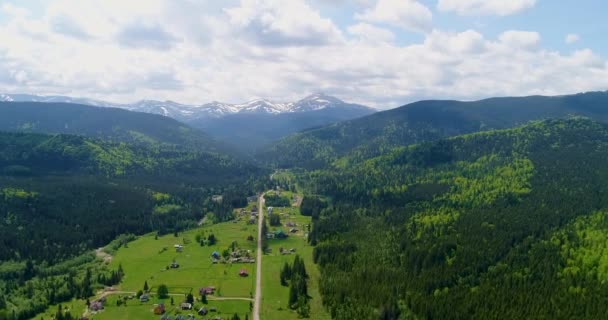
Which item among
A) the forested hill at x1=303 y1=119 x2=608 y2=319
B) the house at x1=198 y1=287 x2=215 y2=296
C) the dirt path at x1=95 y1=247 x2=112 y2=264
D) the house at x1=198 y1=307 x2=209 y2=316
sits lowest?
the house at x1=198 y1=307 x2=209 y2=316

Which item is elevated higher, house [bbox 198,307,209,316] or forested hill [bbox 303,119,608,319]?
forested hill [bbox 303,119,608,319]

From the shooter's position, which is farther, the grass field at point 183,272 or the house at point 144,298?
the grass field at point 183,272

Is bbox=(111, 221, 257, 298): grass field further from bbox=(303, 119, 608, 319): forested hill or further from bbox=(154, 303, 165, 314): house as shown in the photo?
bbox=(303, 119, 608, 319): forested hill

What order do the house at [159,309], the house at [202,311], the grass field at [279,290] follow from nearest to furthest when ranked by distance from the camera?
the grass field at [279,290] < the house at [202,311] < the house at [159,309]

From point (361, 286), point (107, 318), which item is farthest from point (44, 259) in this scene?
point (361, 286)

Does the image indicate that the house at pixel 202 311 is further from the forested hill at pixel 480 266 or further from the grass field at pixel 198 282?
the forested hill at pixel 480 266

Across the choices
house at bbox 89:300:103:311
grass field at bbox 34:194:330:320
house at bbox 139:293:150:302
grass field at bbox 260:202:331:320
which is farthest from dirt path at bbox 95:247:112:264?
grass field at bbox 260:202:331:320

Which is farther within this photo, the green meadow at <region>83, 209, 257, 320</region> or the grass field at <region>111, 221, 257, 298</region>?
the grass field at <region>111, 221, 257, 298</region>

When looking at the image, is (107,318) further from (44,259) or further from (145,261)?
(44,259)

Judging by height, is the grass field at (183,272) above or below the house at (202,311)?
above

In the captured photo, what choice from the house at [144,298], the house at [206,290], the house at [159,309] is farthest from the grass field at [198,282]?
the house at [206,290]

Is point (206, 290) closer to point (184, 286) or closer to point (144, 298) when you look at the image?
point (184, 286)

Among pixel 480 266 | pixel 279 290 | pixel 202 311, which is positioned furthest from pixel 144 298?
pixel 480 266
